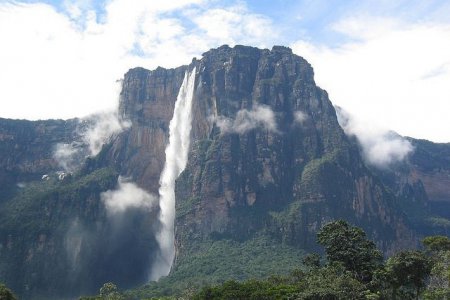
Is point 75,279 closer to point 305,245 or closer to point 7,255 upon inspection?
point 7,255

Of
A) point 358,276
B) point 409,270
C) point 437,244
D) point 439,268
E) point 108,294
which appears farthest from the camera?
point 108,294

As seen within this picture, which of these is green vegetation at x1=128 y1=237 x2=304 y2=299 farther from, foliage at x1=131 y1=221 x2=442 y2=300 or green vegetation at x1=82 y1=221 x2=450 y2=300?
foliage at x1=131 y1=221 x2=442 y2=300

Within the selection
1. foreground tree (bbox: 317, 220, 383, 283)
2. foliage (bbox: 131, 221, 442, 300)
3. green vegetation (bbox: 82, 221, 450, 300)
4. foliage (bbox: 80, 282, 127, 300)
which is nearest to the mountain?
foliage (bbox: 80, 282, 127, 300)

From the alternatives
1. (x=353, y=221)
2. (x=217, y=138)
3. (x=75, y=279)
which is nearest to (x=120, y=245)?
(x=75, y=279)

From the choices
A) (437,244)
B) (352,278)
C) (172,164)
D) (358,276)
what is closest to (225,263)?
(172,164)

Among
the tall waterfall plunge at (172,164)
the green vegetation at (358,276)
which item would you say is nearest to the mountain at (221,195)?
the tall waterfall plunge at (172,164)

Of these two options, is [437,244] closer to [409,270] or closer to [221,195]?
[409,270]
